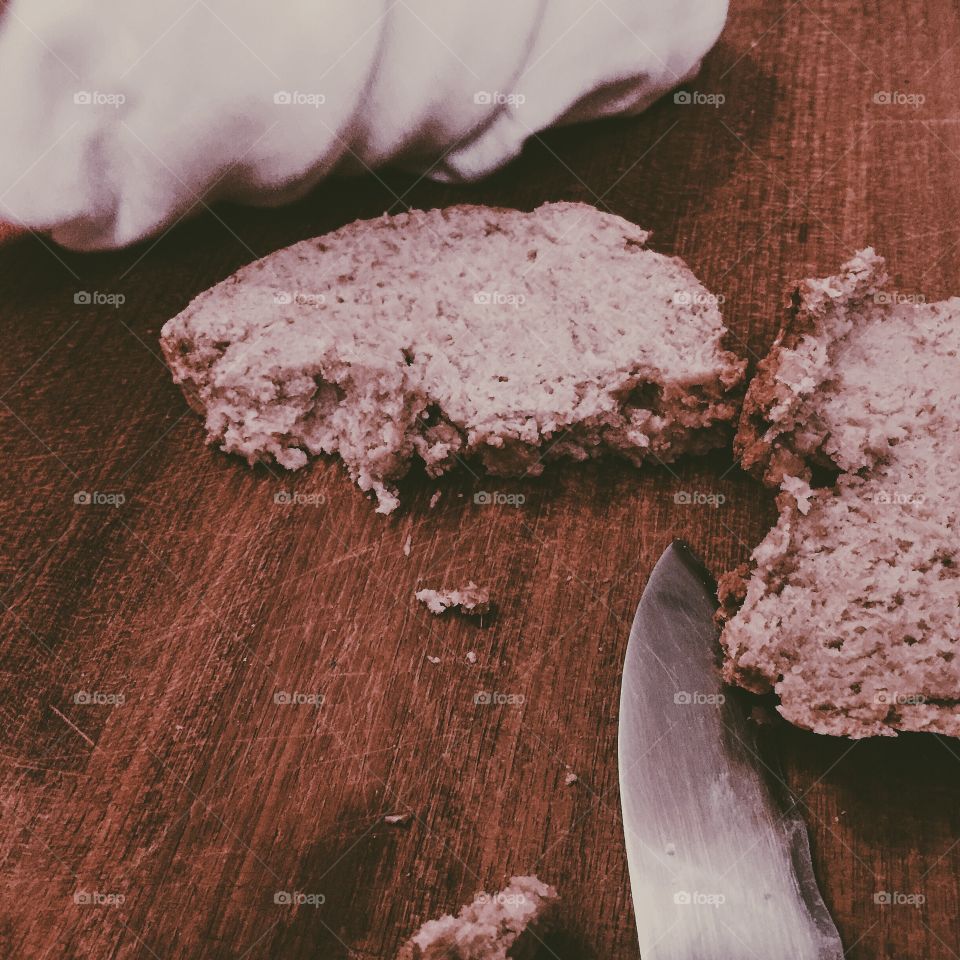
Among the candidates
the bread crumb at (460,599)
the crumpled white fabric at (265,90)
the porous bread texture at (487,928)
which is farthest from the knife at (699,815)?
the crumpled white fabric at (265,90)

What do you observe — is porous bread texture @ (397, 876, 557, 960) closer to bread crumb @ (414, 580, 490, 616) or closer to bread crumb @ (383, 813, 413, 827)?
bread crumb @ (383, 813, 413, 827)

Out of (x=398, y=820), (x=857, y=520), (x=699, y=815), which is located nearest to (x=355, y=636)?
(x=398, y=820)

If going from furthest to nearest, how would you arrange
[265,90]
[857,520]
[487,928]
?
[265,90], [857,520], [487,928]

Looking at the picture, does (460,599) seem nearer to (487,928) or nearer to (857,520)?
(487,928)

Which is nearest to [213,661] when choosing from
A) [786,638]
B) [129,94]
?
[786,638]

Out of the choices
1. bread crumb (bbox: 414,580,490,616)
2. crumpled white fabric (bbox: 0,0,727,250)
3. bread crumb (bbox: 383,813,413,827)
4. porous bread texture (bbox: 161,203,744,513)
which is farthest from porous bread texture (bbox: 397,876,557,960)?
crumpled white fabric (bbox: 0,0,727,250)
